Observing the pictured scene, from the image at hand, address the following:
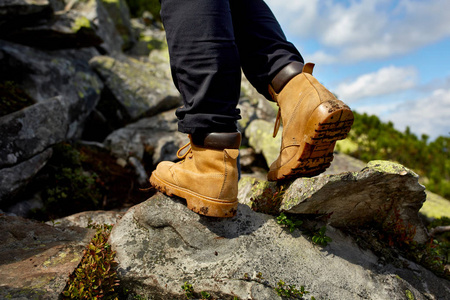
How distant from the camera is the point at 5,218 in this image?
10.5ft

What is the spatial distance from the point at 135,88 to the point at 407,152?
8.36 m

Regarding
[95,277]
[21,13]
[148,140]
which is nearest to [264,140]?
[148,140]

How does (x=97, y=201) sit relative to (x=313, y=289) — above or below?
below

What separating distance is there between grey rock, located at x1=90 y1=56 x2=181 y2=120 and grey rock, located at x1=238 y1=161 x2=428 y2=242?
542cm

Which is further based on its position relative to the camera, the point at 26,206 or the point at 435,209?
the point at 435,209

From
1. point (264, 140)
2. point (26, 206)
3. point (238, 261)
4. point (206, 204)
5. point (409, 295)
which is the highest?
point (264, 140)

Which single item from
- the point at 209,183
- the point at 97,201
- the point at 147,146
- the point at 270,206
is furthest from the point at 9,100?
the point at 270,206

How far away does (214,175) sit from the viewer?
2.74 meters

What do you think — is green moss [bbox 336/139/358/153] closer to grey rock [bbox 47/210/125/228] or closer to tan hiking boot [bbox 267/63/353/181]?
tan hiking boot [bbox 267/63/353/181]

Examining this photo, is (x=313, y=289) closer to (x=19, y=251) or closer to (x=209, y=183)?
(x=209, y=183)

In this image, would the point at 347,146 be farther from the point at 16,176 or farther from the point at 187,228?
the point at 16,176

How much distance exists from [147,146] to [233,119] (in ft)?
16.4

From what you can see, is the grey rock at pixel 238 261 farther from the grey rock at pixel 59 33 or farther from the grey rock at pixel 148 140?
the grey rock at pixel 59 33

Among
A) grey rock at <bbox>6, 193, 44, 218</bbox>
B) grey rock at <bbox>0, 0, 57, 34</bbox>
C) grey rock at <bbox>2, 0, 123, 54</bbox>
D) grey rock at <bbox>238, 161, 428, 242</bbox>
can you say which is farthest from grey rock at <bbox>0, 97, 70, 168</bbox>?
grey rock at <bbox>238, 161, 428, 242</bbox>
